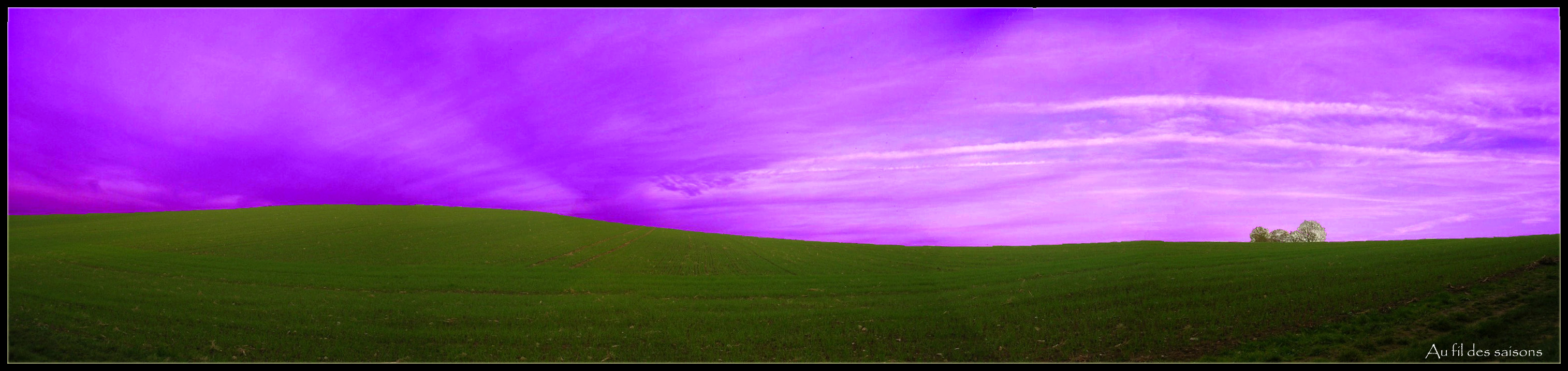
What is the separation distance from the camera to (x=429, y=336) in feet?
64.2

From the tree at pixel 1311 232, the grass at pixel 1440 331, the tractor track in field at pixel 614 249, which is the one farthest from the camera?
the tree at pixel 1311 232

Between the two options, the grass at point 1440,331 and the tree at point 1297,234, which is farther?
the tree at point 1297,234

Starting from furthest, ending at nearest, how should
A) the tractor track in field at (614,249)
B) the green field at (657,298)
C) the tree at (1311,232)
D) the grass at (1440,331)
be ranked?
the tree at (1311,232)
the tractor track in field at (614,249)
the green field at (657,298)
the grass at (1440,331)

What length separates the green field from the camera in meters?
17.9

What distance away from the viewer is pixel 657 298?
26766 mm

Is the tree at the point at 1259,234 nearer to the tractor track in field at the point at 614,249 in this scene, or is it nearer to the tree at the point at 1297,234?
the tree at the point at 1297,234

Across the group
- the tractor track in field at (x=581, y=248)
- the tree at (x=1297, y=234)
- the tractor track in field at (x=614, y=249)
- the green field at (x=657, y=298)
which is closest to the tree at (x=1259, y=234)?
the tree at (x=1297, y=234)

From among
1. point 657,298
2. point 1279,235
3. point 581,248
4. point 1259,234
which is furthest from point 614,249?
point 1279,235

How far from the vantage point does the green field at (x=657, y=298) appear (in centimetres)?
1786

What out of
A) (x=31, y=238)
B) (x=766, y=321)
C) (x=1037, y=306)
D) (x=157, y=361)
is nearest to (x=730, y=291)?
(x=766, y=321)

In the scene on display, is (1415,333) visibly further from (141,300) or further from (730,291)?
(141,300)

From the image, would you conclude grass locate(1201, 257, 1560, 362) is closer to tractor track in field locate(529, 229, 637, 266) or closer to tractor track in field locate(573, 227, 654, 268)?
tractor track in field locate(573, 227, 654, 268)

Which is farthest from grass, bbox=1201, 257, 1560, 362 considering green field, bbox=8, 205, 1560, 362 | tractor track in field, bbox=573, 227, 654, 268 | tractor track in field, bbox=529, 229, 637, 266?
tractor track in field, bbox=529, 229, 637, 266

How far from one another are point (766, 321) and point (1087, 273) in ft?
58.6
